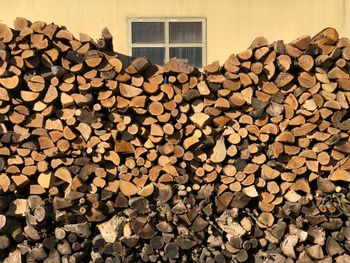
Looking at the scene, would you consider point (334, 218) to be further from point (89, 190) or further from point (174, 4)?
point (174, 4)

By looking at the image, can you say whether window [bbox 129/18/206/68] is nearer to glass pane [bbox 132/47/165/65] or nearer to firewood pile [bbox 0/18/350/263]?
glass pane [bbox 132/47/165/65]

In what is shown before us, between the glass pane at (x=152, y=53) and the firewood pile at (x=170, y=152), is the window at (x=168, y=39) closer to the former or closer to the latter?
the glass pane at (x=152, y=53)

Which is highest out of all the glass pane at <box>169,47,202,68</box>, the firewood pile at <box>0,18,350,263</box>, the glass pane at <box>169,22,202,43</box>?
the glass pane at <box>169,22,202,43</box>

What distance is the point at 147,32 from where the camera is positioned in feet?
18.3

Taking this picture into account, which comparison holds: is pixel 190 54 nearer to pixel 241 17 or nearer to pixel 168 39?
pixel 168 39

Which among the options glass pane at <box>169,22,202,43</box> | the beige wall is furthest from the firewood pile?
glass pane at <box>169,22,202,43</box>

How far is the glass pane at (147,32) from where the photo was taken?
555 cm

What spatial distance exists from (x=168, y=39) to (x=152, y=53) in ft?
0.76

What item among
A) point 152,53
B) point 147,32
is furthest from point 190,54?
point 147,32

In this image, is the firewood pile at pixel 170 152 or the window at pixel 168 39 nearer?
the firewood pile at pixel 170 152

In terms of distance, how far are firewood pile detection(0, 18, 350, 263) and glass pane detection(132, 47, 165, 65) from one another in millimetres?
759

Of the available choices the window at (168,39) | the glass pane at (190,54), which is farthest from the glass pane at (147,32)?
the glass pane at (190,54)

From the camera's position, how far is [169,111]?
479 centimetres

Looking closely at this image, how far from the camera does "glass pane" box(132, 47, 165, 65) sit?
18.3ft
